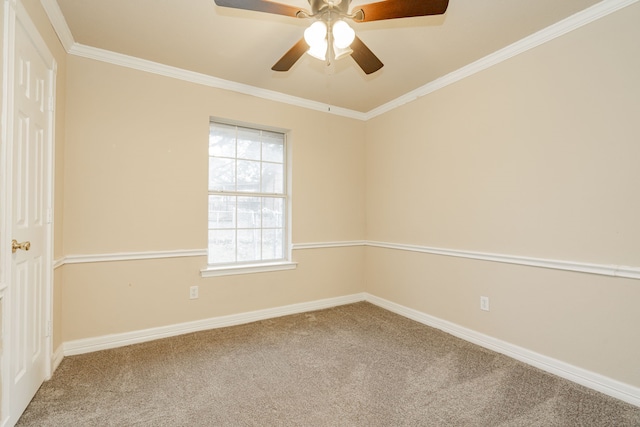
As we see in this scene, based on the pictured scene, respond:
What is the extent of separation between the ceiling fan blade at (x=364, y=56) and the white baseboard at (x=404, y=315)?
7.76ft

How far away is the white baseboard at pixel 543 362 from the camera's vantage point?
6.02ft

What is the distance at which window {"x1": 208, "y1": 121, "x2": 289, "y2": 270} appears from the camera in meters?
3.13

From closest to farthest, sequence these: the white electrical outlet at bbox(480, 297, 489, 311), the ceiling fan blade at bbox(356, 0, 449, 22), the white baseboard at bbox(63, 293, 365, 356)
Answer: the ceiling fan blade at bbox(356, 0, 449, 22) → the white baseboard at bbox(63, 293, 365, 356) → the white electrical outlet at bbox(480, 297, 489, 311)

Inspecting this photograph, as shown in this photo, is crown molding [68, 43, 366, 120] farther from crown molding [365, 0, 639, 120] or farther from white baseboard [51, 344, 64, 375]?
white baseboard [51, 344, 64, 375]

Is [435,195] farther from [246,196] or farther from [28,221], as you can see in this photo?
[28,221]

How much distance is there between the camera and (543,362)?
219 cm

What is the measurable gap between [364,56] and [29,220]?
87.0 inches

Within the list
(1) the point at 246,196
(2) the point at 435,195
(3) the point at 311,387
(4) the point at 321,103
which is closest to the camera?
(3) the point at 311,387

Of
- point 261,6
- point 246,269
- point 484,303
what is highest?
point 261,6

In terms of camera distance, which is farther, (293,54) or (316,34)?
(293,54)

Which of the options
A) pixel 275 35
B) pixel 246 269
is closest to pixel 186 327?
pixel 246 269

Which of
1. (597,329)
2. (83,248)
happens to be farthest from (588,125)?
(83,248)

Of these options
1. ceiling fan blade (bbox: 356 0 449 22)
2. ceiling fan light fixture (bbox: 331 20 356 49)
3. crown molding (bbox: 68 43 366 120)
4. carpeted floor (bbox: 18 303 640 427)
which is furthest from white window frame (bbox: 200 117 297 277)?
ceiling fan blade (bbox: 356 0 449 22)

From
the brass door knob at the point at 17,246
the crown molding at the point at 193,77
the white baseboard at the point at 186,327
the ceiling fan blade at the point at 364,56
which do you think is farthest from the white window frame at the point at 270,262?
the ceiling fan blade at the point at 364,56
